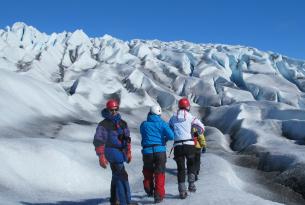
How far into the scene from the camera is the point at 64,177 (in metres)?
17.4

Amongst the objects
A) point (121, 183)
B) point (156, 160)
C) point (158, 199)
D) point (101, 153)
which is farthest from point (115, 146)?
point (158, 199)

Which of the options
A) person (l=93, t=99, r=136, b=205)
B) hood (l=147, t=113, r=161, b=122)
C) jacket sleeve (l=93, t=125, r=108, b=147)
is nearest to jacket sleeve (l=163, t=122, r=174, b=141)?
hood (l=147, t=113, r=161, b=122)

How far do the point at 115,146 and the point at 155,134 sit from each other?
1.21m

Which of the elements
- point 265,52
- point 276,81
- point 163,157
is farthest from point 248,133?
point 265,52

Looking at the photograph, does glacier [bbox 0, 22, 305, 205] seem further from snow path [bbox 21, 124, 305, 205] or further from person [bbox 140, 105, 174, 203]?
person [bbox 140, 105, 174, 203]

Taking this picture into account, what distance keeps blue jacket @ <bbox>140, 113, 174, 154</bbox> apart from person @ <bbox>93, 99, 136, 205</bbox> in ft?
2.59

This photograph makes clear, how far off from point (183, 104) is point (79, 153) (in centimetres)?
892

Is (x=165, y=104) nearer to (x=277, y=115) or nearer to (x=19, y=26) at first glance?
(x=277, y=115)

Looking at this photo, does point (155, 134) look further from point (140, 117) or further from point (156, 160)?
point (140, 117)

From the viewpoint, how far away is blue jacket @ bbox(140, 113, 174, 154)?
38.7 feet

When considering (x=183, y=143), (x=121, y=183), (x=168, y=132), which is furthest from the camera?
(x=183, y=143)

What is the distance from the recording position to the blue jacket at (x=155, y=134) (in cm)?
1179

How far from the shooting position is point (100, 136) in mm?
11070

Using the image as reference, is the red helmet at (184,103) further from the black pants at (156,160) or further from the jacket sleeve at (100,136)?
the jacket sleeve at (100,136)
